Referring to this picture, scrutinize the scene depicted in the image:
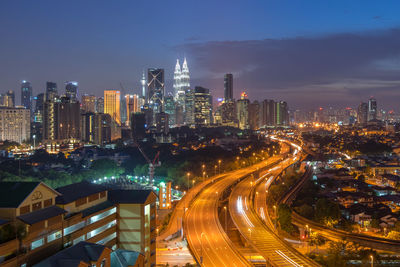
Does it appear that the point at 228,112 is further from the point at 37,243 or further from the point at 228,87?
the point at 37,243

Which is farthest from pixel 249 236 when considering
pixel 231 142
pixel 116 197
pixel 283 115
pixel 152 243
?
pixel 283 115

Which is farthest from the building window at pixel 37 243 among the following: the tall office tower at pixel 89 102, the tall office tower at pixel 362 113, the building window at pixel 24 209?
the tall office tower at pixel 362 113

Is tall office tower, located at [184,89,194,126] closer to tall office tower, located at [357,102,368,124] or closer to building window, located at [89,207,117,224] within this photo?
tall office tower, located at [357,102,368,124]

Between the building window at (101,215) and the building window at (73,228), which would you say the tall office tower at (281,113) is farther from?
the building window at (73,228)

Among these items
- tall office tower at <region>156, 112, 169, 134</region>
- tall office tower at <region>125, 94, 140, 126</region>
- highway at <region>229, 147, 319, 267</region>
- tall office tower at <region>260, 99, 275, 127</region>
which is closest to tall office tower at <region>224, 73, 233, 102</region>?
tall office tower at <region>260, 99, 275, 127</region>

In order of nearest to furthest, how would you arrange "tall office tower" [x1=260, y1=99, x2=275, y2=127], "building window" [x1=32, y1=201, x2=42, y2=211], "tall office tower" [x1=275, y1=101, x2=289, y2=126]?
1. "building window" [x1=32, y1=201, x2=42, y2=211]
2. "tall office tower" [x1=260, y1=99, x2=275, y2=127]
3. "tall office tower" [x1=275, y1=101, x2=289, y2=126]

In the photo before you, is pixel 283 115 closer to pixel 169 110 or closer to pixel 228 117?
pixel 228 117

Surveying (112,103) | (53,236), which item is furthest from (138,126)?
(53,236)
